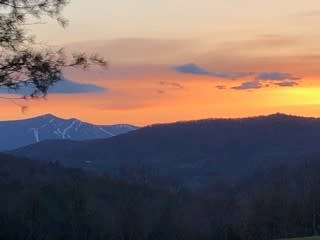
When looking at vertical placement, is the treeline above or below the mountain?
below

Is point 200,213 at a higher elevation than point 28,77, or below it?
below

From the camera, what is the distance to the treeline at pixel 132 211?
51.3 meters

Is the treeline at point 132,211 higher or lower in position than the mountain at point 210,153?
lower

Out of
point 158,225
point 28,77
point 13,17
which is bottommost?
point 158,225

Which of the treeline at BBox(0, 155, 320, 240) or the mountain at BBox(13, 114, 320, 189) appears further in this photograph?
the mountain at BBox(13, 114, 320, 189)

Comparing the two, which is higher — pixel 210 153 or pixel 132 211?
pixel 210 153

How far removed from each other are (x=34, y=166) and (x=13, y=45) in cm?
9394

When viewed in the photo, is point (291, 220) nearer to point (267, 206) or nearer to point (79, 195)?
point (267, 206)

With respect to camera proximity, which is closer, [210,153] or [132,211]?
[132,211]

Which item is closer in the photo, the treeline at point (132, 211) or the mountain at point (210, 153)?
the treeline at point (132, 211)

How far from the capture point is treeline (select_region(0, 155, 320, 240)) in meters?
51.3

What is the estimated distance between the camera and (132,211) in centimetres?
6944

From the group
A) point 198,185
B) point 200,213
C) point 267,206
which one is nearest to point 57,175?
point 200,213

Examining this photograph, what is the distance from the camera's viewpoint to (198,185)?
453ft
